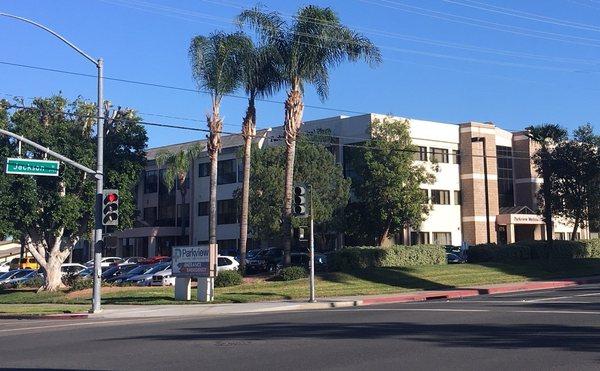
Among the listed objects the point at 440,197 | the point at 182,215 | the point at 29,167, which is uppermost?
the point at 440,197

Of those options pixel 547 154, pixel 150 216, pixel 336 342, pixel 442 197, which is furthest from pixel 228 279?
pixel 150 216

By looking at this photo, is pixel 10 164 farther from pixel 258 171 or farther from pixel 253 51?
pixel 258 171

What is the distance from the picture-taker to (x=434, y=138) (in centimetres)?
6316

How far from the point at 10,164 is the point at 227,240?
46709 mm

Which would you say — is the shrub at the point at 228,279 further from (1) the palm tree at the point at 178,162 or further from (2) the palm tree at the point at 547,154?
(1) the palm tree at the point at 178,162

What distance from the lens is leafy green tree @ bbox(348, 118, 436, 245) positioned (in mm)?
47625

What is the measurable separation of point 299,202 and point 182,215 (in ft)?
160

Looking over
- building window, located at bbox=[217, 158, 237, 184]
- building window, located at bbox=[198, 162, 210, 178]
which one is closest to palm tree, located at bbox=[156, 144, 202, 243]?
building window, located at bbox=[198, 162, 210, 178]

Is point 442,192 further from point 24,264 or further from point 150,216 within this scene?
point 24,264

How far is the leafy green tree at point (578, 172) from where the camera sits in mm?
49406

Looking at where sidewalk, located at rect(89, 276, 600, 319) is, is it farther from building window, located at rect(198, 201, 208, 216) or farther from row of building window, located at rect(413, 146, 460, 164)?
building window, located at rect(198, 201, 208, 216)

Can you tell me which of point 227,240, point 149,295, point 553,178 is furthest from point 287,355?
point 227,240

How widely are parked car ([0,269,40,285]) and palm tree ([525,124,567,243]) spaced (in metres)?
34.4

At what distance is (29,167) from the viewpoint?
23609mm
